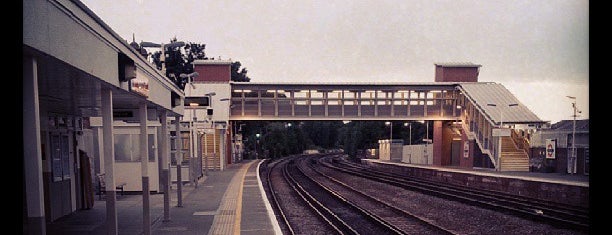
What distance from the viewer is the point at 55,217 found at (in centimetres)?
1144

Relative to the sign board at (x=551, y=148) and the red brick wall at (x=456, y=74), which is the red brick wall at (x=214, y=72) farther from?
the sign board at (x=551, y=148)

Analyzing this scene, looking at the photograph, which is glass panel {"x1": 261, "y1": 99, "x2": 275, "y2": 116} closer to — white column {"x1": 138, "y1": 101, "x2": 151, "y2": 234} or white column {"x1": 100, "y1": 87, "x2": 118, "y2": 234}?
white column {"x1": 138, "y1": 101, "x2": 151, "y2": 234}

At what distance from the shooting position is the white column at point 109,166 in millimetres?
6051

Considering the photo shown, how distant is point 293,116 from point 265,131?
135 ft

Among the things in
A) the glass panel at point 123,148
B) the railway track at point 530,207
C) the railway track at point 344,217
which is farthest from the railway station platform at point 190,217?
the railway track at point 530,207

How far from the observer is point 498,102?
34.5 m

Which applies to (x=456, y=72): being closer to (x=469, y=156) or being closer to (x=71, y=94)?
(x=469, y=156)

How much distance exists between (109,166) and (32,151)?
8.84 ft

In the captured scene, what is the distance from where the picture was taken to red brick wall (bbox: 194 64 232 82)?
4256cm

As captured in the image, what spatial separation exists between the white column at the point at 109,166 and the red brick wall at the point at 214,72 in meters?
36.6

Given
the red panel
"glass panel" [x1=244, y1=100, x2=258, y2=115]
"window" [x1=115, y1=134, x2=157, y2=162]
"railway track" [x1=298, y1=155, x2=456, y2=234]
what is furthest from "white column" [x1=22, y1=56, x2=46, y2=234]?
"glass panel" [x1=244, y1=100, x2=258, y2=115]

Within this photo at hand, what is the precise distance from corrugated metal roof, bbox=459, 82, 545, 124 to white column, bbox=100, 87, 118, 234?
88.5ft

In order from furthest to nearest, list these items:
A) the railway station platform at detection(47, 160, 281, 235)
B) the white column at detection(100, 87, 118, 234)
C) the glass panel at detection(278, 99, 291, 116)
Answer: the glass panel at detection(278, 99, 291, 116)
the railway station platform at detection(47, 160, 281, 235)
the white column at detection(100, 87, 118, 234)
